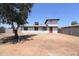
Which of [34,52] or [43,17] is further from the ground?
[43,17]

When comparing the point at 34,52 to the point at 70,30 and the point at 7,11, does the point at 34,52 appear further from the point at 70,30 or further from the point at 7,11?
the point at 70,30

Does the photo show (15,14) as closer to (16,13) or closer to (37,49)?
(16,13)

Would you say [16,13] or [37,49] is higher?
[16,13]

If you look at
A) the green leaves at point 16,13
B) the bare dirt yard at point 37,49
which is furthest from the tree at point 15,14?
the bare dirt yard at point 37,49

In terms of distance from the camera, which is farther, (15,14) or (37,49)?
(15,14)

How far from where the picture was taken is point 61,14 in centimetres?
759

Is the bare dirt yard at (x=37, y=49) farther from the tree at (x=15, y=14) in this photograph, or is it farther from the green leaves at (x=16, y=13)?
the green leaves at (x=16, y=13)

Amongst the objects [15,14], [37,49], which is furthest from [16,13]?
[37,49]

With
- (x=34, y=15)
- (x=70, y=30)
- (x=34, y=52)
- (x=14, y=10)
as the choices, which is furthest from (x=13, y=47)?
(x=70, y=30)

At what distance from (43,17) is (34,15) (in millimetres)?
377

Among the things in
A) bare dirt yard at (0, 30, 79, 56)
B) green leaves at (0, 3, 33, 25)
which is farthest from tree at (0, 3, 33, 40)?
bare dirt yard at (0, 30, 79, 56)

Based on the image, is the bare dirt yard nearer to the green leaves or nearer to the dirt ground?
the dirt ground

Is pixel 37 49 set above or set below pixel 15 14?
below

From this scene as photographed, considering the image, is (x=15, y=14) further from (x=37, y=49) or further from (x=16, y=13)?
(x=37, y=49)
